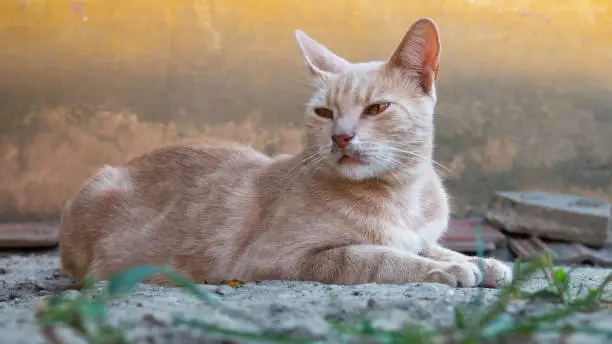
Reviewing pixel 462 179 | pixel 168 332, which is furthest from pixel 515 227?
pixel 168 332

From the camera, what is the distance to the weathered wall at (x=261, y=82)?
16.9 ft

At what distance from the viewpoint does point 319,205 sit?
10.2 feet

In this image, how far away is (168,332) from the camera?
1.52 meters

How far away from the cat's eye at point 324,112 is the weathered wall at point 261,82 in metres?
2.11

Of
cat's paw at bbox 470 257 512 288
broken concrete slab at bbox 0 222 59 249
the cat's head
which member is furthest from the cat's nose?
broken concrete slab at bbox 0 222 59 249

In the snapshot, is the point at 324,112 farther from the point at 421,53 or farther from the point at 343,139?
the point at 421,53

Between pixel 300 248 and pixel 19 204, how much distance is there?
288cm

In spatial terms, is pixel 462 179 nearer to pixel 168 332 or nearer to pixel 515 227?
pixel 515 227

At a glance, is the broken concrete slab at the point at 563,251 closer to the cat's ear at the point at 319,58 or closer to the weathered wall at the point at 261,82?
the weathered wall at the point at 261,82

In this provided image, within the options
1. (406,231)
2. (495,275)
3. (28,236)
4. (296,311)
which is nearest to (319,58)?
(406,231)

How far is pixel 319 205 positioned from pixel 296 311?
1.27m

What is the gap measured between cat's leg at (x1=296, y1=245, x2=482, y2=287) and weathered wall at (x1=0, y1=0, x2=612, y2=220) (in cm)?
242

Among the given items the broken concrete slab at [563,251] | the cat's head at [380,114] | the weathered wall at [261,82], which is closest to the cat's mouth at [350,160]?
the cat's head at [380,114]

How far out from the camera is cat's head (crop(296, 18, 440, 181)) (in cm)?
292
